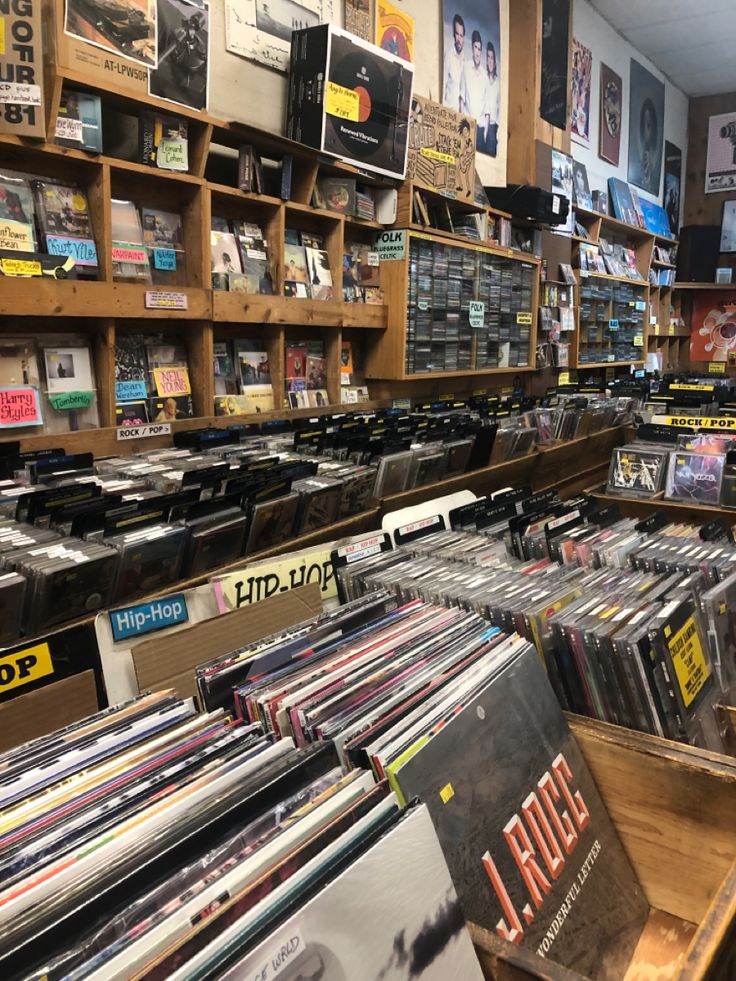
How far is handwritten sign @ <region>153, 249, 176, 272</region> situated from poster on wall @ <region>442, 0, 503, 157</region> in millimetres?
2859

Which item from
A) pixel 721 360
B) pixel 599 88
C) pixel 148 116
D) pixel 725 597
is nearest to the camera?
pixel 725 597

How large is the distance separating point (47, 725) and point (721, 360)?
10.4 meters

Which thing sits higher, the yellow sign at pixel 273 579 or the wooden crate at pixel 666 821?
the yellow sign at pixel 273 579

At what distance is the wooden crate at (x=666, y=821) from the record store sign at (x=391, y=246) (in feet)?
10.8

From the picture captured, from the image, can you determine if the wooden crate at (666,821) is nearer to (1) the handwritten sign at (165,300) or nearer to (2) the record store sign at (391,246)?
(1) the handwritten sign at (165,300)

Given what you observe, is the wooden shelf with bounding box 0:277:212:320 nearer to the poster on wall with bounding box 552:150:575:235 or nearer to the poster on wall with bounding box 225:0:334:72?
the poster on wall with bounding box 225:0:334:72

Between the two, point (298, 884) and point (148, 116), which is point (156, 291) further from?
point (298, 884)

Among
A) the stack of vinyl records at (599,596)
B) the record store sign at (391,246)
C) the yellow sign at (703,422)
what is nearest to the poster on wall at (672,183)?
the record store sign at (391,246)

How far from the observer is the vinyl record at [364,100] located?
342 centimetres

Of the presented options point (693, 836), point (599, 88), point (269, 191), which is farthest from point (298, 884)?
point (599, 88)

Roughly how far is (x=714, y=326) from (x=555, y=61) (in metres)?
5.16

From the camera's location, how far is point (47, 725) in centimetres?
134

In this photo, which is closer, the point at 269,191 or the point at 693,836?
the point at 693,836

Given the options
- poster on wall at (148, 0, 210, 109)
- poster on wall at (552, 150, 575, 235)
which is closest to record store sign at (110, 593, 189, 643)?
poster on wall at (148, 0, 210, 109)
